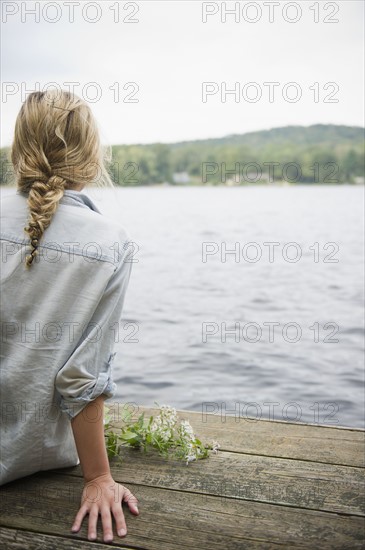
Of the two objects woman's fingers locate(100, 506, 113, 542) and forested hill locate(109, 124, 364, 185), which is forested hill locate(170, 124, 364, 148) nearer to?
forested hill locate(109, 124, 364, 185)

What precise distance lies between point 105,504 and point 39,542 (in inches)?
9.7

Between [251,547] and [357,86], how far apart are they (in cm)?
2523

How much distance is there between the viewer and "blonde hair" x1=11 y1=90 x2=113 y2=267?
1.91m

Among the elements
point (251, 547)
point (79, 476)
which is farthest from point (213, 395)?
point (251, 547)

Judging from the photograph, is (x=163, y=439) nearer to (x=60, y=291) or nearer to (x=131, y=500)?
(x=131, y=500)

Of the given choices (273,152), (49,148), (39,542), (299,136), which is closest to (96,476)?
(39,542)

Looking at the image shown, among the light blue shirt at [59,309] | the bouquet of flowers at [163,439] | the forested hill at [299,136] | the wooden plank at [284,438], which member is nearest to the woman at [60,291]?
the light blue shirt at [59,309]

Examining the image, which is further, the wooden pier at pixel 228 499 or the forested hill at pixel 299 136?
the forested hill at pixel 299 136

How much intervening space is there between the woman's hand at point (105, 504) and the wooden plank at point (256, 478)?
Result: 0.20m

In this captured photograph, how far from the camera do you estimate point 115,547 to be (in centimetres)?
178

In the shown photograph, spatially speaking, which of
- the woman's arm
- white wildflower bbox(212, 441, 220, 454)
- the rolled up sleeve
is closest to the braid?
the rolled up sleeve

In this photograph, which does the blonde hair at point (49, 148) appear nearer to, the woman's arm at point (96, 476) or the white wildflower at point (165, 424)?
the woman's arm at point (96, 476)

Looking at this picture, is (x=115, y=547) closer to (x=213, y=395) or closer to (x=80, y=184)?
(x=80, y=184)

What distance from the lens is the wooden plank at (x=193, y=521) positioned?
71.6 inches
